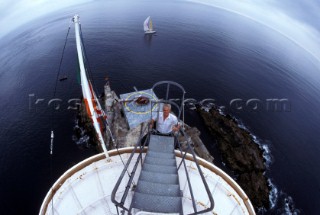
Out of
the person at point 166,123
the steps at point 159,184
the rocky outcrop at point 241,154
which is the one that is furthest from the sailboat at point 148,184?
the rocky outcrop at point 241,154

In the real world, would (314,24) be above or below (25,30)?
above

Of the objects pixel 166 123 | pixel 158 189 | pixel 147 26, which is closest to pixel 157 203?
pixel 158 189

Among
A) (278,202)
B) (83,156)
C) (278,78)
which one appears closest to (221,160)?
(278,202)

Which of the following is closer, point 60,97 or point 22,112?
point 22,112

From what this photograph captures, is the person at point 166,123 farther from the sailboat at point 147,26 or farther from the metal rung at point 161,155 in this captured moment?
the sailboat at point 147,26

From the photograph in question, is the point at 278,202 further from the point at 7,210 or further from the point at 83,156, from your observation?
the point at 7,210
